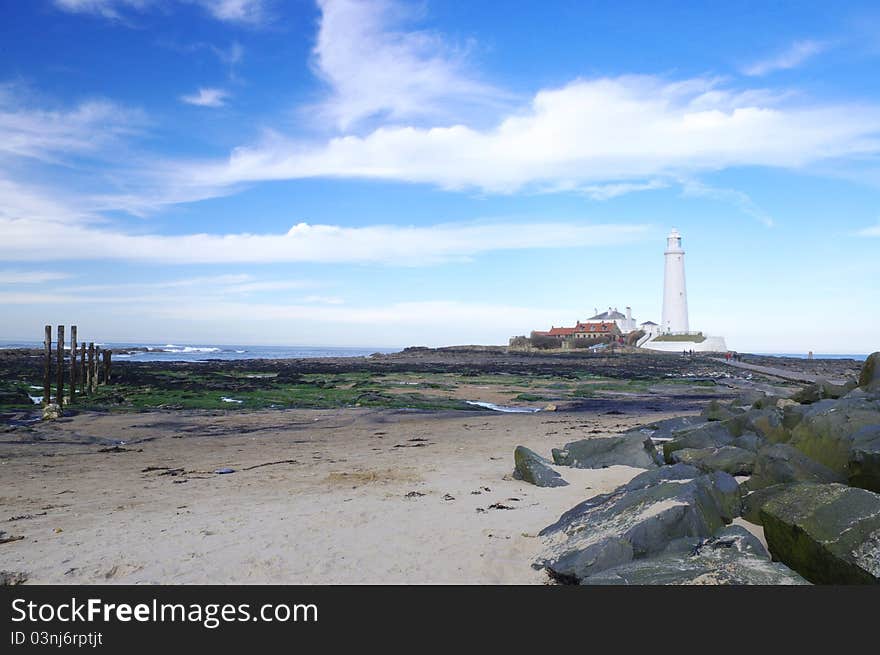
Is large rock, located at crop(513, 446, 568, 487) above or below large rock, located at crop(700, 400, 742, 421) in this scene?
below

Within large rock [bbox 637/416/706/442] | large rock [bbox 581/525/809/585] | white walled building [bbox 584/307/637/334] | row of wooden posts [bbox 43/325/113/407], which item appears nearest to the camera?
large rock [bbox 581/525/809/585]

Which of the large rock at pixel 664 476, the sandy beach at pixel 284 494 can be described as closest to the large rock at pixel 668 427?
the sandy beach at pixel 284 494

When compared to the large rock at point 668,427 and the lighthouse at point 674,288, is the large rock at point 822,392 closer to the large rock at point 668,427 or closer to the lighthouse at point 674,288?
the large rock at point 668,427

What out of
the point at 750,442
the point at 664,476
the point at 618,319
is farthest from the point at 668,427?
the point at 618,319

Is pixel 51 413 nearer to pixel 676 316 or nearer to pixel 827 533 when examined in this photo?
pixel 827 533

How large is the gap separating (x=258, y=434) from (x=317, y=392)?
471 inches

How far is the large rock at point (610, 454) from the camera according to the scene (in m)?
9.81

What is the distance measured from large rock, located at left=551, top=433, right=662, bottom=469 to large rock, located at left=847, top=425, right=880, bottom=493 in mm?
3641

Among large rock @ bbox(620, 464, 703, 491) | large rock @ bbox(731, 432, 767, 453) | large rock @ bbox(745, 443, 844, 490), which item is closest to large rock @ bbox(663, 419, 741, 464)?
large rock @ bbox(731, 432, 767, 453)

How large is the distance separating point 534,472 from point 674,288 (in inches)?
2942

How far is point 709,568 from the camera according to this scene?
15.1 feet

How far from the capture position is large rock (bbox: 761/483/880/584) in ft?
14.3

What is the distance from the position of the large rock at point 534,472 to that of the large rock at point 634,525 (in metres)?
2.39

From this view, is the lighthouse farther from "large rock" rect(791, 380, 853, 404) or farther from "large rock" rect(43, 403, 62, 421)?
"large rock" rect(43, 403, 62, 421)
